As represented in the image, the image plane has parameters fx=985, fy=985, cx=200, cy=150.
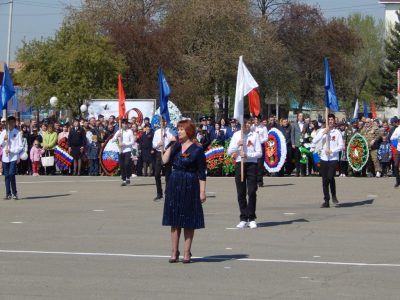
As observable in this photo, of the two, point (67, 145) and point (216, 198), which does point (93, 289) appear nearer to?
point (216, 198)

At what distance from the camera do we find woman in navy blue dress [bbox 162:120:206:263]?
11750 mm

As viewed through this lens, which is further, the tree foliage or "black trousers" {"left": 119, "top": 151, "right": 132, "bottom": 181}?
the tree foliage

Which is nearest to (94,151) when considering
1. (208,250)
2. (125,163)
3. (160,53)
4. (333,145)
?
(125,163)

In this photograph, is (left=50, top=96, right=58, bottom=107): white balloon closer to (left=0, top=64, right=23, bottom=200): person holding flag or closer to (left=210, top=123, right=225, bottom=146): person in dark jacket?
(left=210, top=123, right=225, bottom=146): person in dark jacket

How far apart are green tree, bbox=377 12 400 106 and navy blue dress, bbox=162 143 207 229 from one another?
79726 millimetres

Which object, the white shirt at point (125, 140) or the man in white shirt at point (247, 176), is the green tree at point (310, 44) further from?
Result: the man in white shirt at point (247, 176)

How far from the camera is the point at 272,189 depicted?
23984mm

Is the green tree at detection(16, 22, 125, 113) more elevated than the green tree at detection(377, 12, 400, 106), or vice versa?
the green tree at detection(377, 12, 400, 106)

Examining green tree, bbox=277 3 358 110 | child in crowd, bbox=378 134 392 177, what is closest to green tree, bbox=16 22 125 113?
child in crowd, bbox=378 134 392 177

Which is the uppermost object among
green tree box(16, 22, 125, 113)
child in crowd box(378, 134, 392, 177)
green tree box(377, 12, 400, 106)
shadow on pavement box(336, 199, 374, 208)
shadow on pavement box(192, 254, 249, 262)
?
→ green tree box(377, 12, 400, 106)

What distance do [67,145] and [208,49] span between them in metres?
26.0

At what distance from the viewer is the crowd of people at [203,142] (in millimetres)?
28594

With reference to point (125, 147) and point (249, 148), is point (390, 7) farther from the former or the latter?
point (249, 148)

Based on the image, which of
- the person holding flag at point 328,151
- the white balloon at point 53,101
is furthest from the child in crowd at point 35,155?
the white balloon at point 53,101
